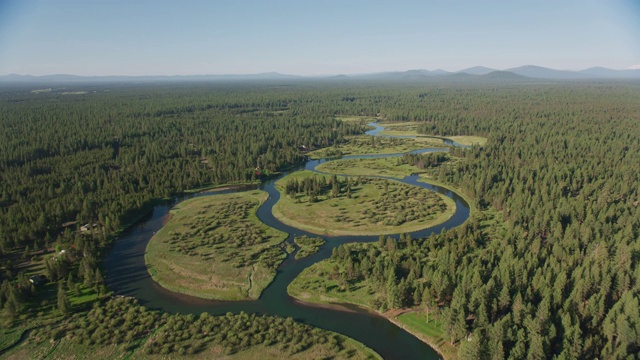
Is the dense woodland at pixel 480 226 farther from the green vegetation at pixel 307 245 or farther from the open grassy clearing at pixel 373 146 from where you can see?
the open grassy clearing at pixel 373 146

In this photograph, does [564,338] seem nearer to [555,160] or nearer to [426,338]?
[426,338]

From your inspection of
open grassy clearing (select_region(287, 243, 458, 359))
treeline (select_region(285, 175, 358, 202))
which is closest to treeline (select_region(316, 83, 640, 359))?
open grassy clearing (select_region(287, 243, 458, 359))

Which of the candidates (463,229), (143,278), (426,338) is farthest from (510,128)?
(143,278)


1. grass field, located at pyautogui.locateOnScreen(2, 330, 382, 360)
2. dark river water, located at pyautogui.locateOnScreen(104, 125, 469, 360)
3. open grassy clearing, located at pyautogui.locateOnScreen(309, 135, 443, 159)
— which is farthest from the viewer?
open grassy clearing, located at pyautogui.locateOnScreen(309, 135, 443, 159)

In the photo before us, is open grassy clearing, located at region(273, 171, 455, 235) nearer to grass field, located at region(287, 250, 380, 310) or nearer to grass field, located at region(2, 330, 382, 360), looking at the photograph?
grass field, located at region(287, 250, 380, 310)

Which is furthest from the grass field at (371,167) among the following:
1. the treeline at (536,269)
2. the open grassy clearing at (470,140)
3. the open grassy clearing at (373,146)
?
the open grassy clearing at (470,140)

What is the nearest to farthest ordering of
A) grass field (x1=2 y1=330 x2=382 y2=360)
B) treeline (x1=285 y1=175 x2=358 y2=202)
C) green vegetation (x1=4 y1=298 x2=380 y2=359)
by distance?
1. grass field (x1=2 y1=330 x2=382 y2=360)
2. green vegetation (x1=4 y1=298 x2=380 y2=359)
3. treeline (x1=285 y1=175 x2=358 y2=202)
